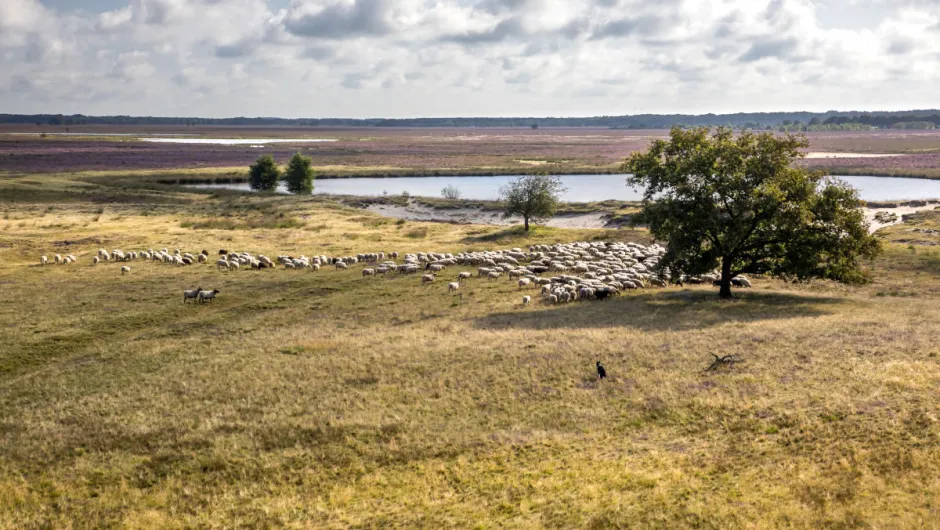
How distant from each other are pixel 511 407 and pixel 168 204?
75786 millimetres

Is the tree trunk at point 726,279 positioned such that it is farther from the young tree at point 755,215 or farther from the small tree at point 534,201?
the small tree at point 534,201

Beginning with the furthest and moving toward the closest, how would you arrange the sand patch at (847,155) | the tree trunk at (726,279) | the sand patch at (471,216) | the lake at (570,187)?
the sand patch at (847,155)
the lake at (570,187)
the sand patch at (471,216)
the tree trunk at (726,279)

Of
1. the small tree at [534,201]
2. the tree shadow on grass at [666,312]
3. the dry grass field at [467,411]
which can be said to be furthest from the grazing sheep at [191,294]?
the small tree at [534,201]

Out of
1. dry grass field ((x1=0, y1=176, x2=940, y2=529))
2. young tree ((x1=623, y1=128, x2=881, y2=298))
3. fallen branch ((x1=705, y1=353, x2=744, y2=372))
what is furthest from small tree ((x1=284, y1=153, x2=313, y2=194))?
fallen branch ((x1=705, y1=353, x2=744, y2=372))

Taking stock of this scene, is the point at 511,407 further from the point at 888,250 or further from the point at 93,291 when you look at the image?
the point at 888,250

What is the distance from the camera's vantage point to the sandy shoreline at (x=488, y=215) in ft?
256

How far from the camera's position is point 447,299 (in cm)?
3638

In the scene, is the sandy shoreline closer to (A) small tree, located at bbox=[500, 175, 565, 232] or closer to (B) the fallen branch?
(A) small tree, located at bbox=[500, 175, 565, 232]

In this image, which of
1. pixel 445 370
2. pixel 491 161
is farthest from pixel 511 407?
pixel 491 161

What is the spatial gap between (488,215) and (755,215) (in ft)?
182

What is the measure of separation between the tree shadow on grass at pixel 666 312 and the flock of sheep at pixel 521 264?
2.56 metres

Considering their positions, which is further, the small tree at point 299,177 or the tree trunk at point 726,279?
the small tree at point 299,177

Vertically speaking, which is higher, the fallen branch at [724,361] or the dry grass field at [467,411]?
the fallen branch at [724,361]

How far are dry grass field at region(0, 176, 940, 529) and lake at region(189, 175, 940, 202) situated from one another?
217ft
